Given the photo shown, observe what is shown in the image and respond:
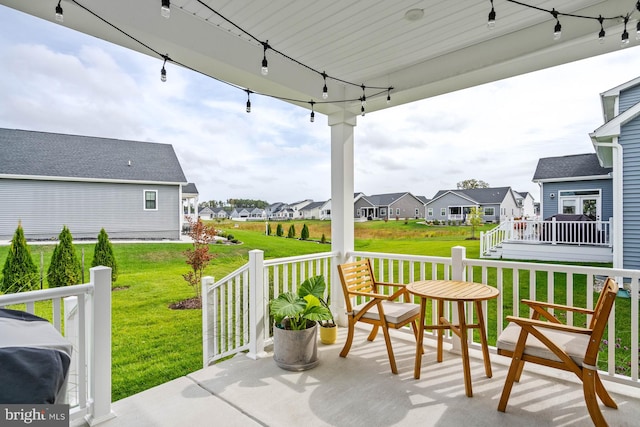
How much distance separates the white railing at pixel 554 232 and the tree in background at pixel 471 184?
614mm

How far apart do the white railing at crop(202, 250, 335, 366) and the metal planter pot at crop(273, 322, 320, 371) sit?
0.37m

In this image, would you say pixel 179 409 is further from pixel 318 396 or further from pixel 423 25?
pixel 423 25

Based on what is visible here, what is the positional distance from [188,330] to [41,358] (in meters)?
3.34

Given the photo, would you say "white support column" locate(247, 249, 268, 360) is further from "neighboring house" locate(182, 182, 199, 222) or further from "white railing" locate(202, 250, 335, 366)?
"neighboring house" locate(182, 182, 199, 222)

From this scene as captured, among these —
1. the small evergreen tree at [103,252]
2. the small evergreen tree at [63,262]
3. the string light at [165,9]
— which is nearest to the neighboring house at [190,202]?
the small evergreen tree at [103,252]

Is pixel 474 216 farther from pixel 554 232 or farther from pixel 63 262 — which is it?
pixel 63 262

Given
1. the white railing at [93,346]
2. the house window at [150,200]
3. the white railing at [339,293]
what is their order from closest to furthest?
the white railing at [93,346]
the white railing at [339,293]
the house window at [150,200]

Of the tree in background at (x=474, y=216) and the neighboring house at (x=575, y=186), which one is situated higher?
the neighboring house at (x=575, y=186)

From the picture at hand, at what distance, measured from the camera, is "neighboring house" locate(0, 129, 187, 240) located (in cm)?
284

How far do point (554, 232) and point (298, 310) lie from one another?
4330 mm

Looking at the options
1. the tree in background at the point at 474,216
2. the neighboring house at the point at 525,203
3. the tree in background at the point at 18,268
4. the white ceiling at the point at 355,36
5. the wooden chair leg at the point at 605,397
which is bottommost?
the wooden chair leg at the point at 605,397

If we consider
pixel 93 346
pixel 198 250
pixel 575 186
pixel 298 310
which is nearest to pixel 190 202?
pixel 198 250

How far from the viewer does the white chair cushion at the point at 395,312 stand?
2.84m

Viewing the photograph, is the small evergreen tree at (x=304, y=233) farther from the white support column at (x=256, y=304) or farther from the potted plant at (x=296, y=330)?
the potted plant at (x=296, y=330)
